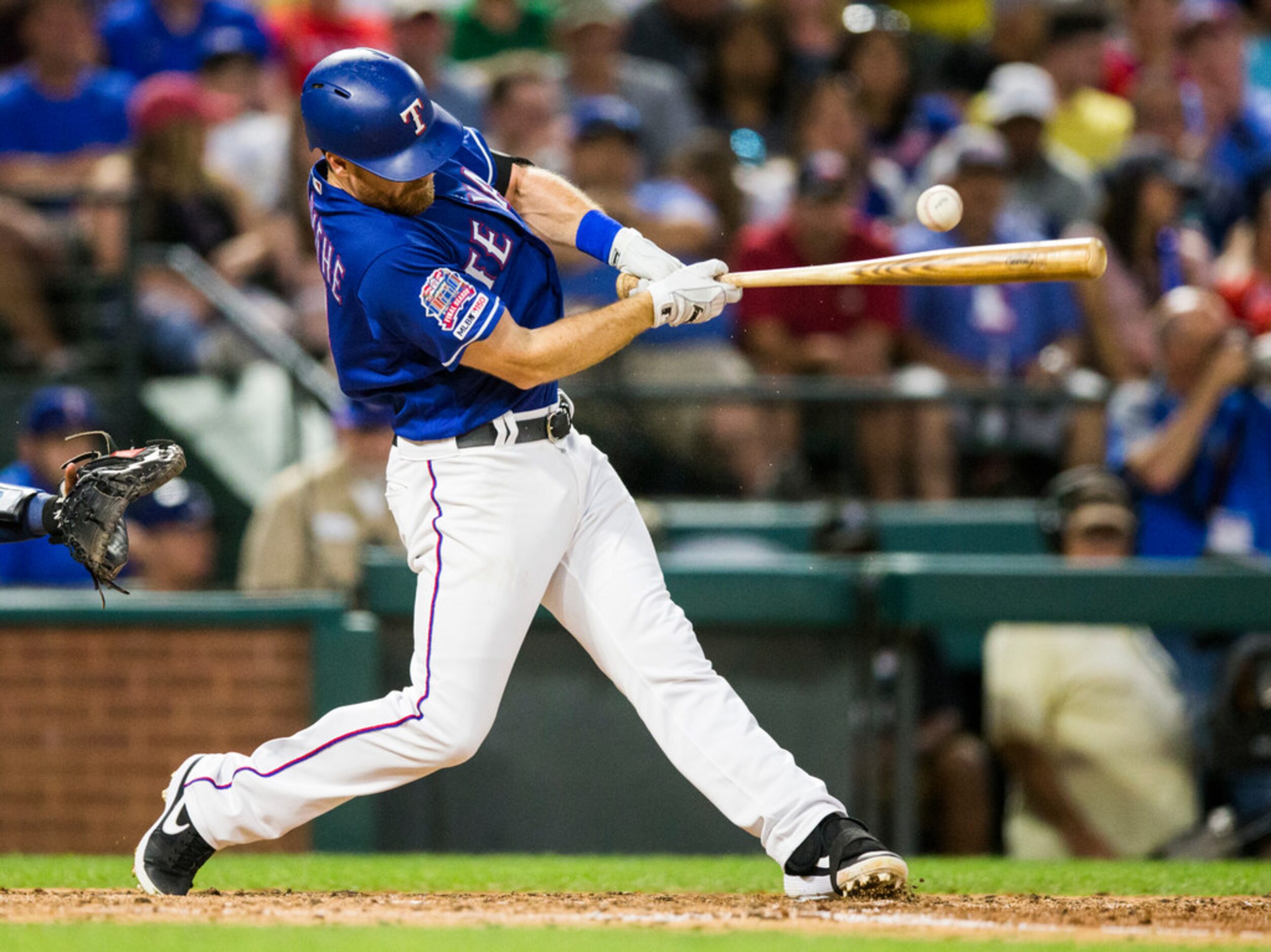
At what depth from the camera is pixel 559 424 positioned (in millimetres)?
4020

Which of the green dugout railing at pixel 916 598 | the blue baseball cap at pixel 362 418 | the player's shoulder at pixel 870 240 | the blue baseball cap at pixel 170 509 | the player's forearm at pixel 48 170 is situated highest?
the player's forearm at pixel 48 170

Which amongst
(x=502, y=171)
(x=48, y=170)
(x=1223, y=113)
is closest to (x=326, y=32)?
(x=48, y=170)

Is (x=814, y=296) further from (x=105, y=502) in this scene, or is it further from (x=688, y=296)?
(x=105, y=502)

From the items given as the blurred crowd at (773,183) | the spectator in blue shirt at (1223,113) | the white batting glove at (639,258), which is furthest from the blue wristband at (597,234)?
the spectator in blue shirt at (1223,113)

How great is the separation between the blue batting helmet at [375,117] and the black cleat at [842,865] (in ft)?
5.59

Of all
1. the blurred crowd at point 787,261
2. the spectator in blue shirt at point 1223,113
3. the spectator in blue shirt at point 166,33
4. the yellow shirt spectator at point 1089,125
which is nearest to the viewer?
the blurred crowd at point 787,261

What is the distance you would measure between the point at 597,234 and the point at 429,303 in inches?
26.1

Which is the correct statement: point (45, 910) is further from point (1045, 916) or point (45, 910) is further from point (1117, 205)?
point (1117, 205)

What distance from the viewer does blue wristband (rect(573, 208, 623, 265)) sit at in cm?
420

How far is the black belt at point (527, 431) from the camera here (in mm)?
3930

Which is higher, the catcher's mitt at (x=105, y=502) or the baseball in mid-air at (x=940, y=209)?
the baseball in mid-air at (x=940, y=209)

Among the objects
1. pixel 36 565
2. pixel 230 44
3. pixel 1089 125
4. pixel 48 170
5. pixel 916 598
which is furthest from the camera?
pixel 1089 125

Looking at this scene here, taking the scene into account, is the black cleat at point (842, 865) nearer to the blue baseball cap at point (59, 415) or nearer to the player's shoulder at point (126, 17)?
the blue baseball cap at point (59, 415)

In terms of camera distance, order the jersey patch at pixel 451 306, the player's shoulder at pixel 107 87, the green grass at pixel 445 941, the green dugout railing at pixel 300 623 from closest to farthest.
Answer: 1. the green grass at pixel 445 941
2. the jersey patch at pixel 451 306
3. the green dugout railing at pixel 300 623
4. the player's shoulder at pixel 107 87
